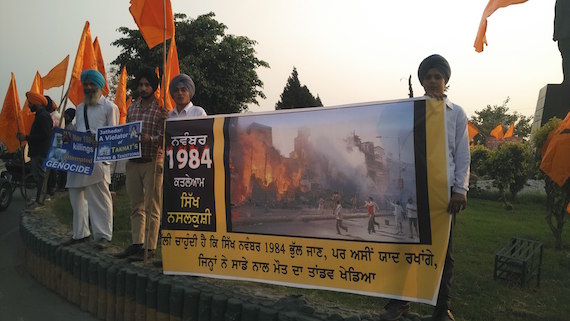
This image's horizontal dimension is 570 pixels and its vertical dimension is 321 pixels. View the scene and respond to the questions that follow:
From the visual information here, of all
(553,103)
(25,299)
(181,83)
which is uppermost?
(553,103)

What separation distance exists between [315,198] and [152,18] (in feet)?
8.95

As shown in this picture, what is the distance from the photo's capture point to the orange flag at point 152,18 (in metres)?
4.19

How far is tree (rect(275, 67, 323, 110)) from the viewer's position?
1477 inches

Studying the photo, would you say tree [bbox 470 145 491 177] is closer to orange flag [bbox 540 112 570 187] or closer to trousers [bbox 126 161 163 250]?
orange flag [bbox 540 112 570 187]

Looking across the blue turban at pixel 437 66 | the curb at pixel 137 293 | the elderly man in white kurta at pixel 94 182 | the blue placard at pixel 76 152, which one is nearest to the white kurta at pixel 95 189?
the elderly man in white kurta at pixel 94 182

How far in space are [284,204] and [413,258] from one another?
3.00 feet

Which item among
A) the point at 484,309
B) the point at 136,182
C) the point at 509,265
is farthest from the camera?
the point at 509,265

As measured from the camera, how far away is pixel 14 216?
773cm

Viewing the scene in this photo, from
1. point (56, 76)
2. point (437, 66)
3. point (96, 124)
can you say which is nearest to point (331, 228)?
point (437, 66)

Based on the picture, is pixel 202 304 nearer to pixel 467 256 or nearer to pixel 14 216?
pixel 467 256

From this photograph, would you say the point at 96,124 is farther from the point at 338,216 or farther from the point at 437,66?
the point at 437,66

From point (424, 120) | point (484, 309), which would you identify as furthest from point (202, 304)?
point (484, 309)

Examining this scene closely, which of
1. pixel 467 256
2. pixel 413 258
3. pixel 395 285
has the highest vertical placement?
pixel 413 258

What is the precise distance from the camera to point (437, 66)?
106 inches
